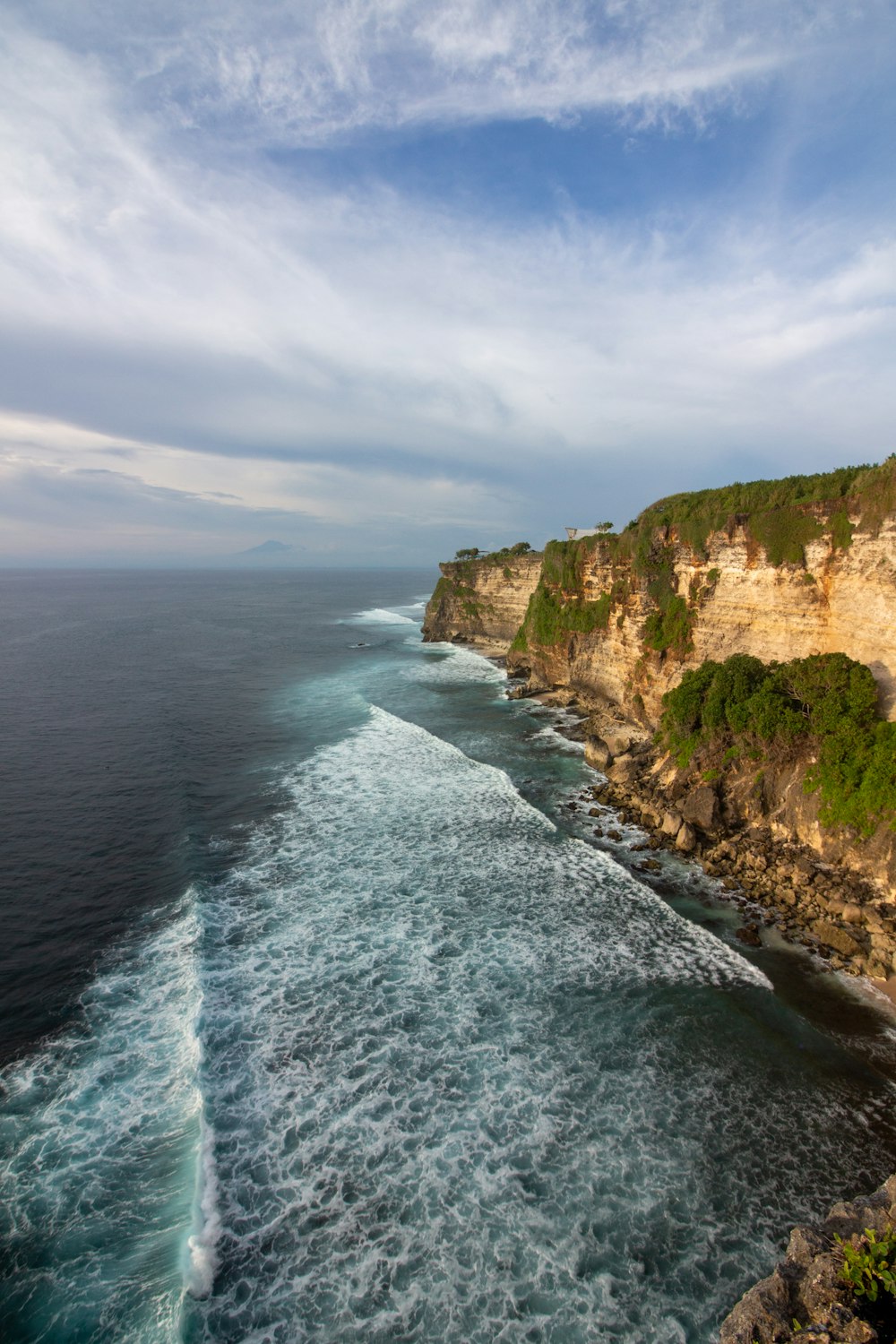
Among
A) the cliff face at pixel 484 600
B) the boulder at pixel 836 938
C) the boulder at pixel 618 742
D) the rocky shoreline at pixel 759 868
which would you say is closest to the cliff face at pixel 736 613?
the boulder at pixel 618 742

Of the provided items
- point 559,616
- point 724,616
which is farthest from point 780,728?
point 559,616

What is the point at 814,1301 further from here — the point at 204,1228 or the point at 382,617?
the point at 382,617

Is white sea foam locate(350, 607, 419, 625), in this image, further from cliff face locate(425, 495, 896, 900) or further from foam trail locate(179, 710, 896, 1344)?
foam trail locate(179, 710, 896, 1344)

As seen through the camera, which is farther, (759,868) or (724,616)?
(724,616)

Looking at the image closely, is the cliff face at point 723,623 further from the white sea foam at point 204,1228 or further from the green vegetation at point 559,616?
the white sea foam at point 204,1228

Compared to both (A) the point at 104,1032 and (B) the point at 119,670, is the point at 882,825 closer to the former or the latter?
(A) the point at 104,1032

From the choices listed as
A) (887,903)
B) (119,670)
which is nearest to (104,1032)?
(887,903)
